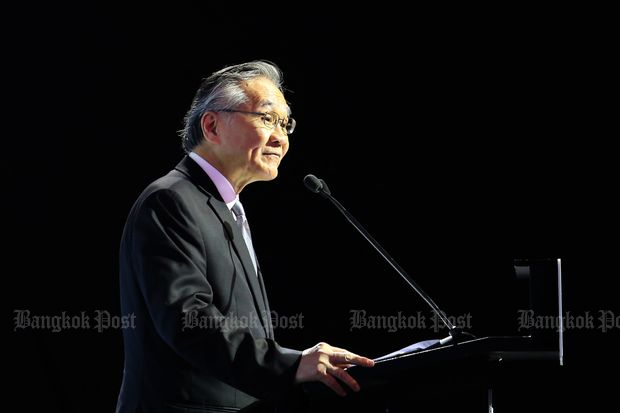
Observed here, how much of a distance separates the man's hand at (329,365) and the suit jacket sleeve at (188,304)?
0.03 metres

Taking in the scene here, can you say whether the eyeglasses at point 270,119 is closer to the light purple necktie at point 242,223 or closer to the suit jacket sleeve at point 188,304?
the light purple necktie at point 242,223

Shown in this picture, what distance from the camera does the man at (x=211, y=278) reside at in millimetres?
1532

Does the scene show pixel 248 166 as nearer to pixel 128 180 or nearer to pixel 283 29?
pixel 128 180

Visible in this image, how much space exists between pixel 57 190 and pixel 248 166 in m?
1.37

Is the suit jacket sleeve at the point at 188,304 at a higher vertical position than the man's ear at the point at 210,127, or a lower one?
lower

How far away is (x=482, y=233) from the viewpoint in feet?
11.2

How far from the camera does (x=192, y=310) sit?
160 cm

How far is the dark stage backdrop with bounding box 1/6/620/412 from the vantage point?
3.15 meters

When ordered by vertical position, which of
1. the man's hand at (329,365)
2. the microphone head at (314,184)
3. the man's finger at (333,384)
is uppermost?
the microphone head at (314,184)

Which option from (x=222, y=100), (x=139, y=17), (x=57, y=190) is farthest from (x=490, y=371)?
(x=139, y=17)

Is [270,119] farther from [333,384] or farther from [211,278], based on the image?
[333,384]

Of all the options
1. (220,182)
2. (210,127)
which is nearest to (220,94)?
(210,127)

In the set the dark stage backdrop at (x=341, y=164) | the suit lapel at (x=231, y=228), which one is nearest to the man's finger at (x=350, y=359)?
the suit lapel at (x=231, y=228)

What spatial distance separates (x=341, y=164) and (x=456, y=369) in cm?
221
